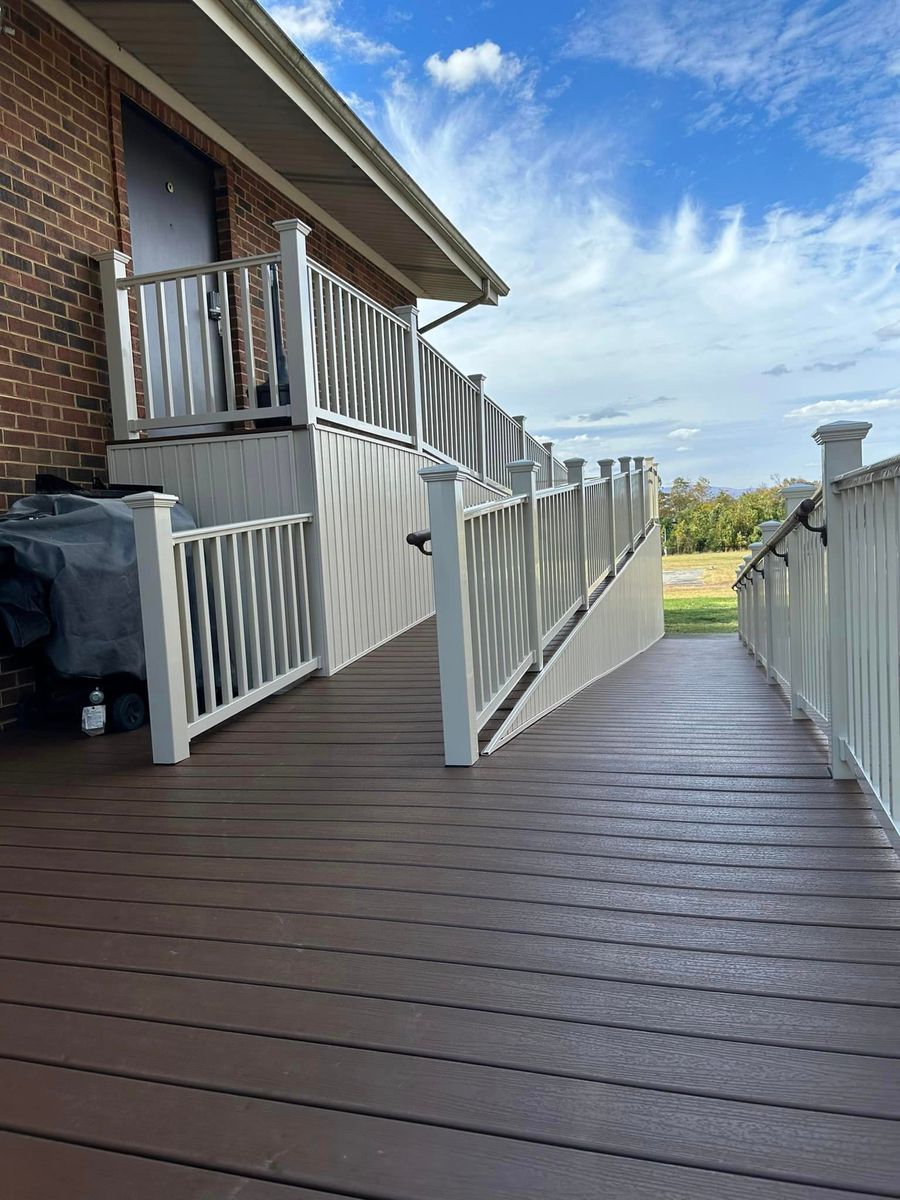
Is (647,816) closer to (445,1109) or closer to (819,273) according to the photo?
(445,1109)

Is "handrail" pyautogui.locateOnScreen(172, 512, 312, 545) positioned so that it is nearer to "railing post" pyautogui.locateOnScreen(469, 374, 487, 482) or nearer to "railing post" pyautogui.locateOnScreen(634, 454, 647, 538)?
"railing post" pyautogui.locateOnScreen(469, 374, 487, 482)

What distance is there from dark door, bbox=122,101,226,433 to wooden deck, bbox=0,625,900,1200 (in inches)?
135

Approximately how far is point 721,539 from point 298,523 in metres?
17.7

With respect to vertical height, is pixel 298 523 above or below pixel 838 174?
below

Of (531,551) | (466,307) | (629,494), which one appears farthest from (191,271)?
(466,307)

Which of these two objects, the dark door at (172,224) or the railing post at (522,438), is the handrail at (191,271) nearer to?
the dark door at (172,224)

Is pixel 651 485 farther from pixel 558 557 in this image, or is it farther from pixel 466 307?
pixel 558 557

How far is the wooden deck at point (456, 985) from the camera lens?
1136 mm

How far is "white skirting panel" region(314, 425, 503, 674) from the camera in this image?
4695 millimetres

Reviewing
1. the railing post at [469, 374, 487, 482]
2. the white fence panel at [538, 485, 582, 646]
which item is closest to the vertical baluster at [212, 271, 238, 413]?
the white fence panel at [538, 485, 582, 646]

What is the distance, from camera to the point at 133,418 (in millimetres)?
4762

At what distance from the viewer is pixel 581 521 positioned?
548 cm

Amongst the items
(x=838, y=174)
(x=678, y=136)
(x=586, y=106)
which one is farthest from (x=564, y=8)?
(x=838, y=174)

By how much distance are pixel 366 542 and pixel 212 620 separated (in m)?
1.39
